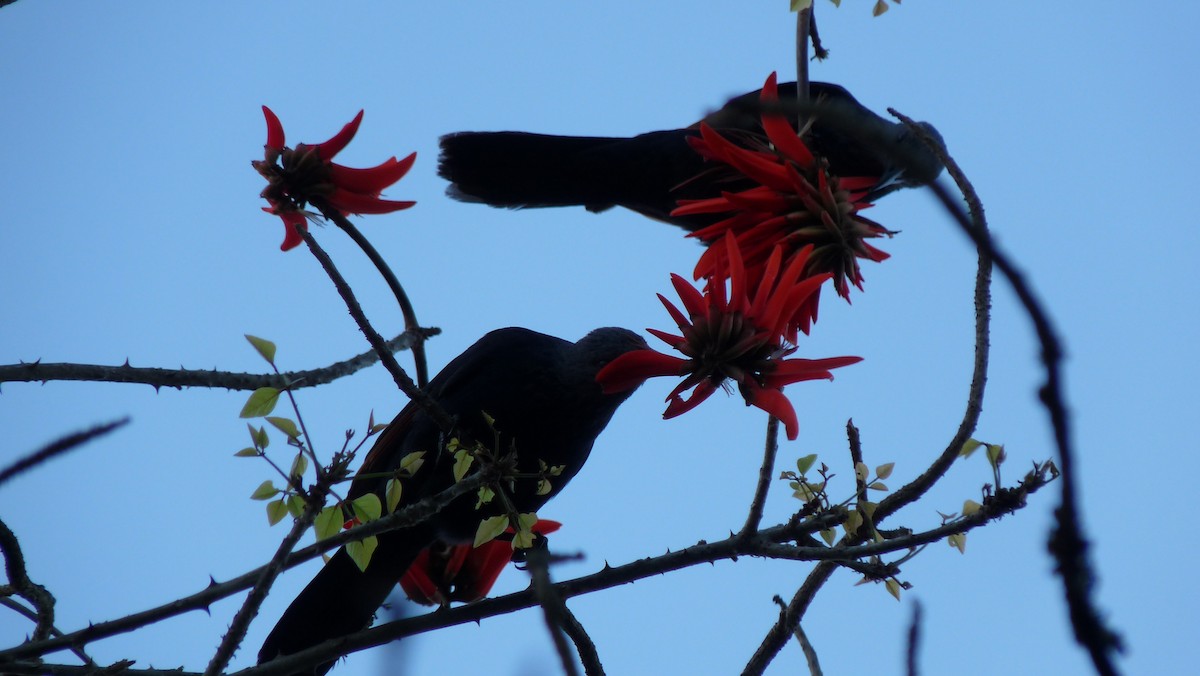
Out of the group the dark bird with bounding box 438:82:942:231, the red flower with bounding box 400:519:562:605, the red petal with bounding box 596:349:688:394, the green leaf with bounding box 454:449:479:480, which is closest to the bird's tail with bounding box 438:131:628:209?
the dark bird with bounding box 438:82:942:231

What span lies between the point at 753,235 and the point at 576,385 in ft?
5.52

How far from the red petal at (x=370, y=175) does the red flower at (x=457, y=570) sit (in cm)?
131

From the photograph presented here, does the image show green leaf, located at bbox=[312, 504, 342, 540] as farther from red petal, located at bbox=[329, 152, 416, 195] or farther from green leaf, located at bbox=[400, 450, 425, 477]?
red petal, located at bbox=[329, 152, 416, 195]

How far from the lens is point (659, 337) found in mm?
2381

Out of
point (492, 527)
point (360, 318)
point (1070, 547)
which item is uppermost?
point (360, 318)

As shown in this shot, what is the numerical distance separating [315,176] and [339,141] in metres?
0.11

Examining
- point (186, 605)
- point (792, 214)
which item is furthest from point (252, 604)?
point (792, 214)

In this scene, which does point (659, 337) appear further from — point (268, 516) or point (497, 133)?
point (497, 133)

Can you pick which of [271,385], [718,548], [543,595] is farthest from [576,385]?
[543,595]

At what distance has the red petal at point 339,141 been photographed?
2.82 meters

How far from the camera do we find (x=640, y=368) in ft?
8.18

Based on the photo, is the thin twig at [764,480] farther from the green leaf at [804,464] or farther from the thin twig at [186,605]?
the thin twig at [186,605]

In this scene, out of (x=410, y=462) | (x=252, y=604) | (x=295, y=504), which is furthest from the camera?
(x=410, y=462)

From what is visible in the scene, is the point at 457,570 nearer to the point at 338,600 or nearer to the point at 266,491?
the point at 338,600
